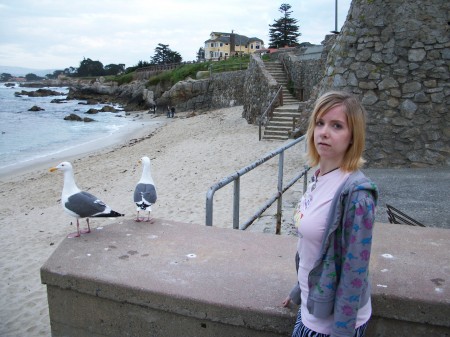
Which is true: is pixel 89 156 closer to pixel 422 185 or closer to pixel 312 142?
pixel 422 185

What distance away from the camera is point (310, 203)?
1.65 m

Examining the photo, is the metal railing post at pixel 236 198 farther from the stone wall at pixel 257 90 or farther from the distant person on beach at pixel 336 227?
the stone wall at pixel 257 90

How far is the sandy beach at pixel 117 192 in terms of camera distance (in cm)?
538

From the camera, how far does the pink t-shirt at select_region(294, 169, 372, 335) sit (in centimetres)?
157

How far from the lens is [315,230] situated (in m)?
1.57

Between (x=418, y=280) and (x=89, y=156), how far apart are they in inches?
705

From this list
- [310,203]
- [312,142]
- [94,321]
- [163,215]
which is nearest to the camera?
[310,203]

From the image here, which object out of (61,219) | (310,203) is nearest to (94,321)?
(310,203)

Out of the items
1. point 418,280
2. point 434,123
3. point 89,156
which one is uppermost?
point 434,123

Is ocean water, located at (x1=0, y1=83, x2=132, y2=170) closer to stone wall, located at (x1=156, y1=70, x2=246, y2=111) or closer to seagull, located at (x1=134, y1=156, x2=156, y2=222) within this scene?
stone wall, located at (x1=156, y1=70, x2=246, y2=111)

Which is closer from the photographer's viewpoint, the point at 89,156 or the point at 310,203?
the point at 310,203

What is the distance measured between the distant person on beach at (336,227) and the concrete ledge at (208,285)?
46cm

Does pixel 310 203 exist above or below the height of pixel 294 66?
Result: below

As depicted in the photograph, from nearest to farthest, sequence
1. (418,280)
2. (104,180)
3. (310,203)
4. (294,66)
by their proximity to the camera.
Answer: (310,203)
(418,280)
(104,180)
(294,66)
